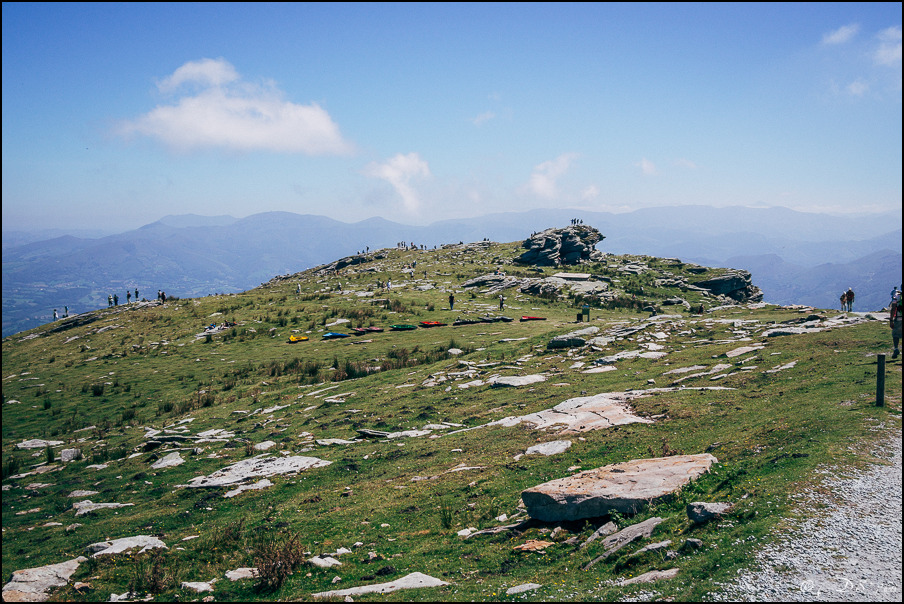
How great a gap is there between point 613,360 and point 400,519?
17.8m

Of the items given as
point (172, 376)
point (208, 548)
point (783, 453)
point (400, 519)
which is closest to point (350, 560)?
point (400, 519)

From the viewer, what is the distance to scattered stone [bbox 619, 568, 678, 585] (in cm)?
795

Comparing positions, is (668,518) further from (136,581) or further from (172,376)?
(172,376)

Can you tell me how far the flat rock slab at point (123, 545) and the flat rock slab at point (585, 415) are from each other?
1202cm

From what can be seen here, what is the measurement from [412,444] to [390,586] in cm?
976

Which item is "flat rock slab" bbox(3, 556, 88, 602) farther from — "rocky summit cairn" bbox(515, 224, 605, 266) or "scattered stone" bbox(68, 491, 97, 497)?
"rocky summit cairn" bbox(515, 224, 605, 266)

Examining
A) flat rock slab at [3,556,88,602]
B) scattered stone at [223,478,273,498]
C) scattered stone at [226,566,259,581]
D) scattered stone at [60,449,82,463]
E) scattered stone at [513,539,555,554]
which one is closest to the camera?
flat rock slab at [3,556,88,602]

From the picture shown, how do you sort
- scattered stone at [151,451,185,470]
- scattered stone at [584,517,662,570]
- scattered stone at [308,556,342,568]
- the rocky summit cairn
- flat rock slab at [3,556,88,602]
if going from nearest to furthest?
scattered stone at [584,517,662,570]
flat rock slab at [3,556,88,602]
scattered stone at [308,556,342,568]
scattered stone at [151,451,185,470]
the rocky summit cairn

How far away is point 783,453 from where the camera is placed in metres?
11.4

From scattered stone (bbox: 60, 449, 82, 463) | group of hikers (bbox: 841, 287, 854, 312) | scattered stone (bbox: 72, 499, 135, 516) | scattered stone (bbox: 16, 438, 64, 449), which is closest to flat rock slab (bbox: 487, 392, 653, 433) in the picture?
scattered stone (bbox: 72, 499, 135, 516)

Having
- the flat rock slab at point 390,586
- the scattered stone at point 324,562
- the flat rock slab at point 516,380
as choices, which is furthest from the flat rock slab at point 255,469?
the flat rock slab at point 516,380

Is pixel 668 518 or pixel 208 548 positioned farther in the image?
pixel 208 548

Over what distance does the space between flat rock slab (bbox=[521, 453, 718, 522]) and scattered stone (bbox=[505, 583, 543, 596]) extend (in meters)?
2.59

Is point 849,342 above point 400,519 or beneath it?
above
